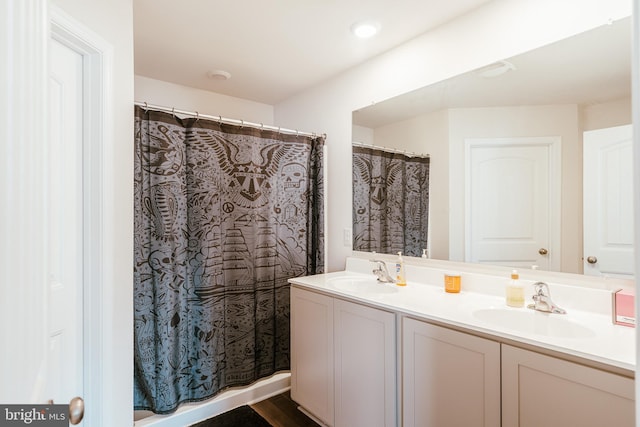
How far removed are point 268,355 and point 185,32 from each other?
2.18 metres

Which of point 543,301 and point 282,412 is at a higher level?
point 543,301

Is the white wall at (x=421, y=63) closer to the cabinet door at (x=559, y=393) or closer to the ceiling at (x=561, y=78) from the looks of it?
the ceiling at (x=561, y=78)

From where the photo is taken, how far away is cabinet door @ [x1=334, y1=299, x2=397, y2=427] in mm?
1475

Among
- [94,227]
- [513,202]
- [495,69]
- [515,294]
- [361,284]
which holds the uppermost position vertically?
[495,69]

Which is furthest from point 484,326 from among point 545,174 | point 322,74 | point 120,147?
point 322,74

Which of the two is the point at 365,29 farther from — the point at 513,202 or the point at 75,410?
the point at 75,410

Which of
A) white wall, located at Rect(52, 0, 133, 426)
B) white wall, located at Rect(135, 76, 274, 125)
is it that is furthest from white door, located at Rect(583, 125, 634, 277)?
white wall, located at Rect(135, 76, 274, 125)

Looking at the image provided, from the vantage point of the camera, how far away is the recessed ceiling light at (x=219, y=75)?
2439mm

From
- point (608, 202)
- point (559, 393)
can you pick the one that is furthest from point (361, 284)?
point (608, 202)

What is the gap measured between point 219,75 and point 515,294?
2422 millimetres

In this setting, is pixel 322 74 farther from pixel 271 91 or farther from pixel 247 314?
pixel 247 314

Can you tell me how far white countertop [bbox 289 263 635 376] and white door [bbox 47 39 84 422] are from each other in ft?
3.70

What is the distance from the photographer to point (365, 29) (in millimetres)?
1874

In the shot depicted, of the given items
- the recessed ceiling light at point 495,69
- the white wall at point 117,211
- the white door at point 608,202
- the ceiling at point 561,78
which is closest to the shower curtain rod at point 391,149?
the ceiling at point 561,78
